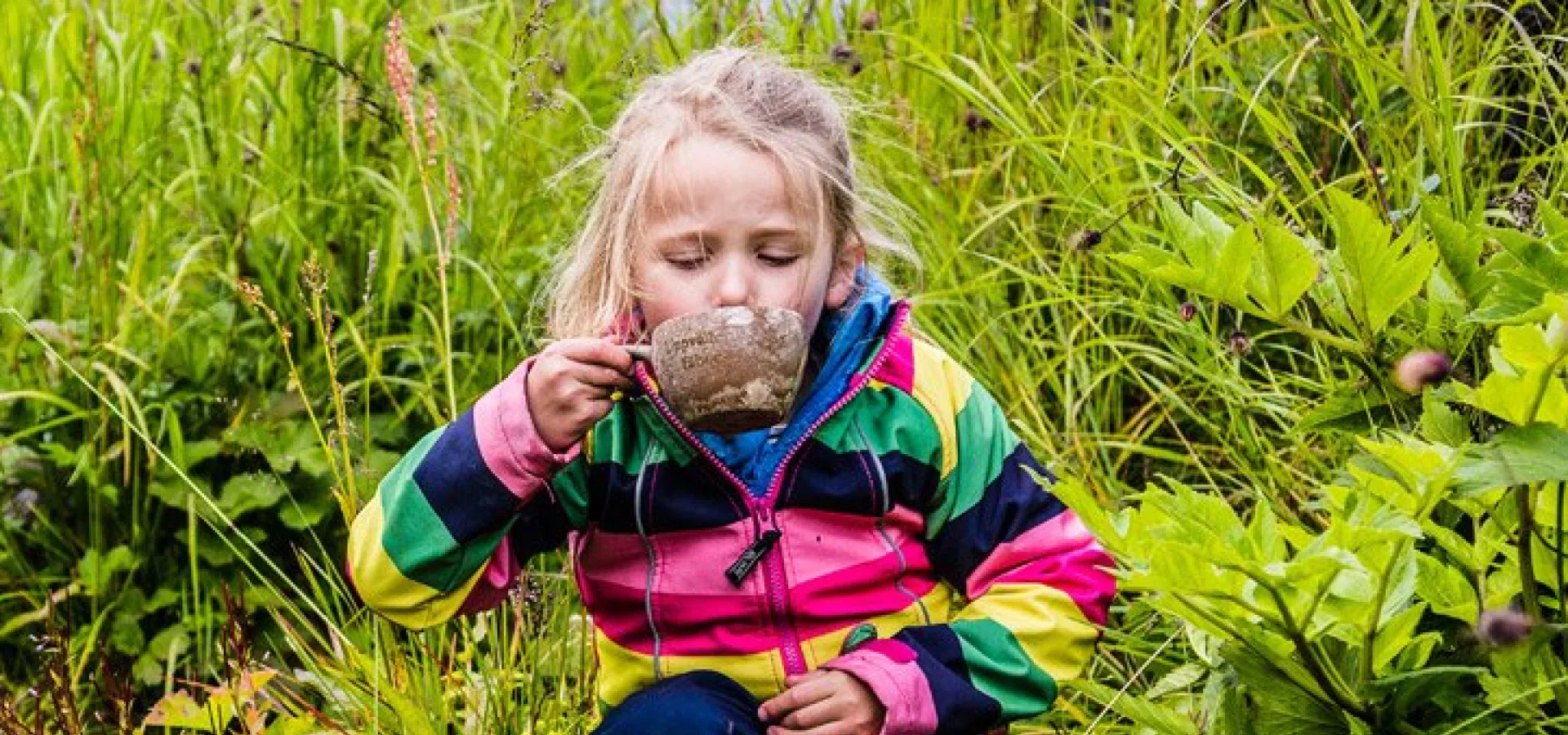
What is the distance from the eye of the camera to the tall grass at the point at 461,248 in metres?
2.95

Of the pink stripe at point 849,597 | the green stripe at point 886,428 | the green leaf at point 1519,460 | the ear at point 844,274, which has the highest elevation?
the green leaf at point 1519,460

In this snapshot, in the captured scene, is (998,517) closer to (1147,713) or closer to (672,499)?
(672,499)

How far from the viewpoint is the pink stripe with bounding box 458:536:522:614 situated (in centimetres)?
233

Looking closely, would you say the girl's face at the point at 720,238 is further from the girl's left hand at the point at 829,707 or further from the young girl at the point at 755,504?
the girl's left hand at the point at 829,707

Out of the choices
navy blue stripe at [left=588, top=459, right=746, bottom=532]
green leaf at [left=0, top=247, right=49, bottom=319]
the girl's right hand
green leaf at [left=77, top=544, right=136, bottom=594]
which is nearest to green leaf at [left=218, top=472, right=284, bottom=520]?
green leaf at [left=77, top=544, right=136, bottom=594]

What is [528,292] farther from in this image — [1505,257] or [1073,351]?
[1505,257]

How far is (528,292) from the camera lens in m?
3.59

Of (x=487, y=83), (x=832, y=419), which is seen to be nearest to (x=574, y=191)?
(x=487, y=83)

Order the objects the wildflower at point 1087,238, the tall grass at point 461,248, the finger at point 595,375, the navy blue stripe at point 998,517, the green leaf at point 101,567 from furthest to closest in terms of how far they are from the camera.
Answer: the green leaf at point 101,567 < the tall grass at point 461,248 < the wildflower at point 1087,238 < the navy blue stripe at point 998,517 < the finger at point 595,375

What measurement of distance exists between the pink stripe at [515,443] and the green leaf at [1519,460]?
97 cm

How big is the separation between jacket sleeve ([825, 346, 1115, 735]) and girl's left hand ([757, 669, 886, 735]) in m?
0.02

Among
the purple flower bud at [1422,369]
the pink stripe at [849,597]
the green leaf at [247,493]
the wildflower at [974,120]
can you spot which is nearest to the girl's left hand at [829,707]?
the pink stripe at [849,597]

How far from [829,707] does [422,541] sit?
0.48 m

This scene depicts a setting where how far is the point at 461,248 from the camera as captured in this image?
3.71 m
